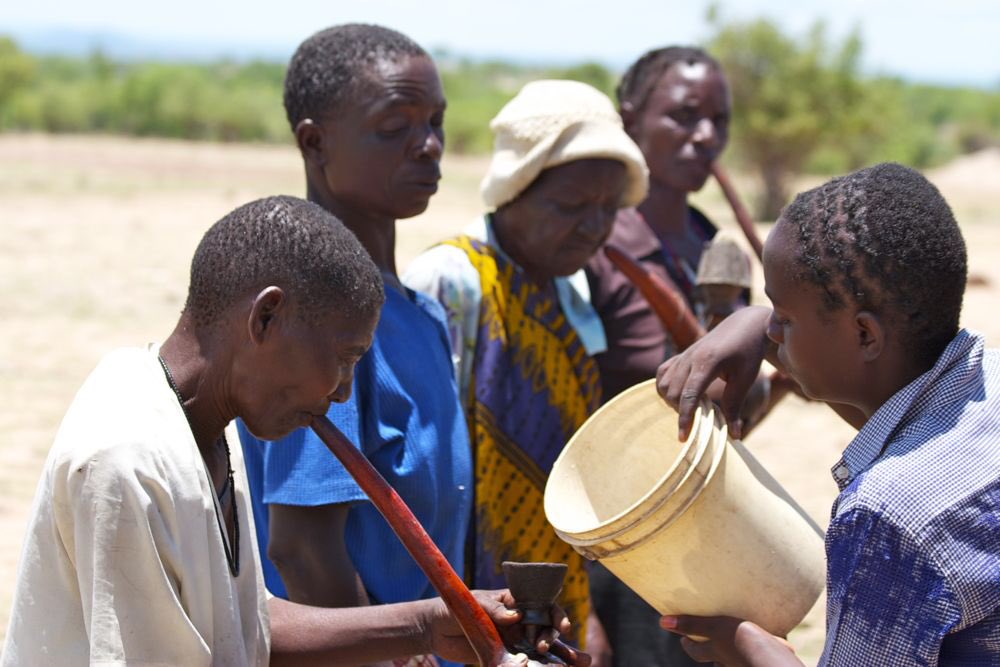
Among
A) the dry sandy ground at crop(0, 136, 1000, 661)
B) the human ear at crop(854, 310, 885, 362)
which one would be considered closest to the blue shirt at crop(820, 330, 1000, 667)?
the human ear at crop(854, 310, 885, 362)

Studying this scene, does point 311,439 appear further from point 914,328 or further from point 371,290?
point 914,328

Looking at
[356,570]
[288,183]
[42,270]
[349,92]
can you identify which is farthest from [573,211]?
[288,183]

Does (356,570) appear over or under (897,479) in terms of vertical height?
under

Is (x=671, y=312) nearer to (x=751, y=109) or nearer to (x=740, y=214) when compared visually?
(x=740, y=214)

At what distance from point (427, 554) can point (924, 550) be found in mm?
694

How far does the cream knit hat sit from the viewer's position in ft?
9.86

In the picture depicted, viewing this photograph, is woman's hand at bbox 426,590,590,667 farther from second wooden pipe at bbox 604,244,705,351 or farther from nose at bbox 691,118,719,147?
nose at bbox 691,118,719,147

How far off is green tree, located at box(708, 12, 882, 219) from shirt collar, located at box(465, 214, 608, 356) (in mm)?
17920

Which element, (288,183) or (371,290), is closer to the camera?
(371,290)

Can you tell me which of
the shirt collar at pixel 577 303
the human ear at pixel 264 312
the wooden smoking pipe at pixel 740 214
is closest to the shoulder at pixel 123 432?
the human ear at pixel 264 312

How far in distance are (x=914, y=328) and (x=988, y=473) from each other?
0.78 feet

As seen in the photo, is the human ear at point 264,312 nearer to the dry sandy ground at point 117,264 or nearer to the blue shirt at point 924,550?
the blue shirt at point 924,550

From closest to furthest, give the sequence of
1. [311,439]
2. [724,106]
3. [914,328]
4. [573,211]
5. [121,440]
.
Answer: [121,440] < [914,328] < [311,439] < [573,211] < [724,106]

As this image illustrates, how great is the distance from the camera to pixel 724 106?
13.3ft
